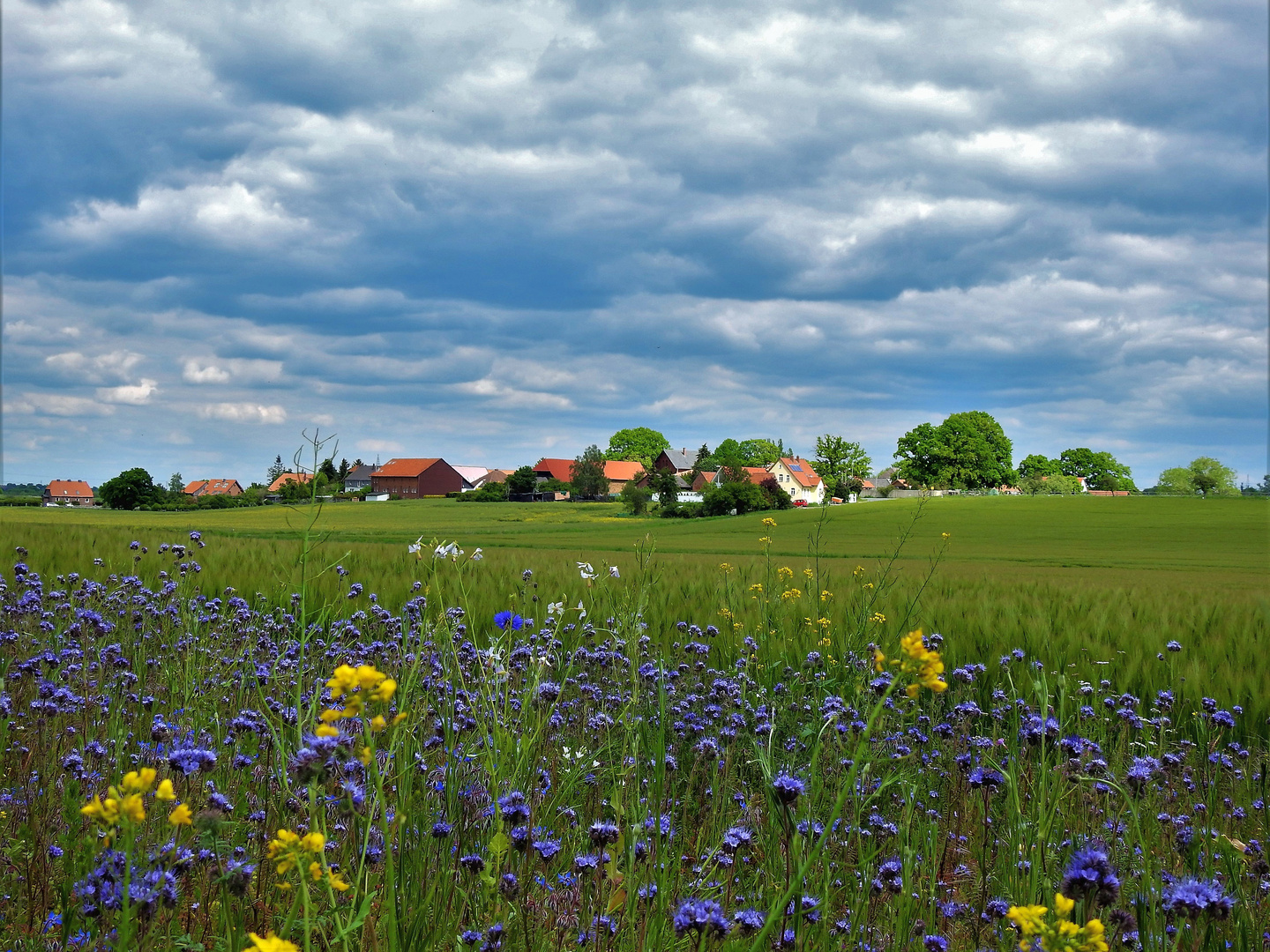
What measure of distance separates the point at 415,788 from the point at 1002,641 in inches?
200

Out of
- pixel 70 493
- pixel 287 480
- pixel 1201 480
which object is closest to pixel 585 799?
pixel 287 480

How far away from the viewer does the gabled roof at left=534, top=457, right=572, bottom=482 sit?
13238 centimetres

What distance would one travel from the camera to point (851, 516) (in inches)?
2067

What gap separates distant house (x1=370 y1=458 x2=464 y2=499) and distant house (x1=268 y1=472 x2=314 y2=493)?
108482 mm

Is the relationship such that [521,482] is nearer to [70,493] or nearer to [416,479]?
[416,479]

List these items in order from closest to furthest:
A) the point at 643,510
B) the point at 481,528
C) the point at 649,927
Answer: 1. the point at 649,927
2. the point at 481,528
3. the point at 643,510

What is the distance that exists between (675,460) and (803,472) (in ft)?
72.2

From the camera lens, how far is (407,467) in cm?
11175

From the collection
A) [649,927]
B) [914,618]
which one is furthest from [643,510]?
[649,927]

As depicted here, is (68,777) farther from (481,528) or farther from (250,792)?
(481,528)

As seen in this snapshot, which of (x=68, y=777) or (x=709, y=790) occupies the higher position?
(x=68, y=777)

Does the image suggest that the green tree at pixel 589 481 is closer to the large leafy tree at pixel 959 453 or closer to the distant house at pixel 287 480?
the large leafy tree at pixel 959 453

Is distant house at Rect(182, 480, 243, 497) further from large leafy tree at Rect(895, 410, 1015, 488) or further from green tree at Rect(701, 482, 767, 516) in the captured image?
large leafy tree at Rect(895, 410, 1015, 488)

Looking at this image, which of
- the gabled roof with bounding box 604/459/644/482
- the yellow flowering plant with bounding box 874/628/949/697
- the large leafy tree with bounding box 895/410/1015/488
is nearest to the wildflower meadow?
the yellow flowering plant with bounding box 874/628/949/697
